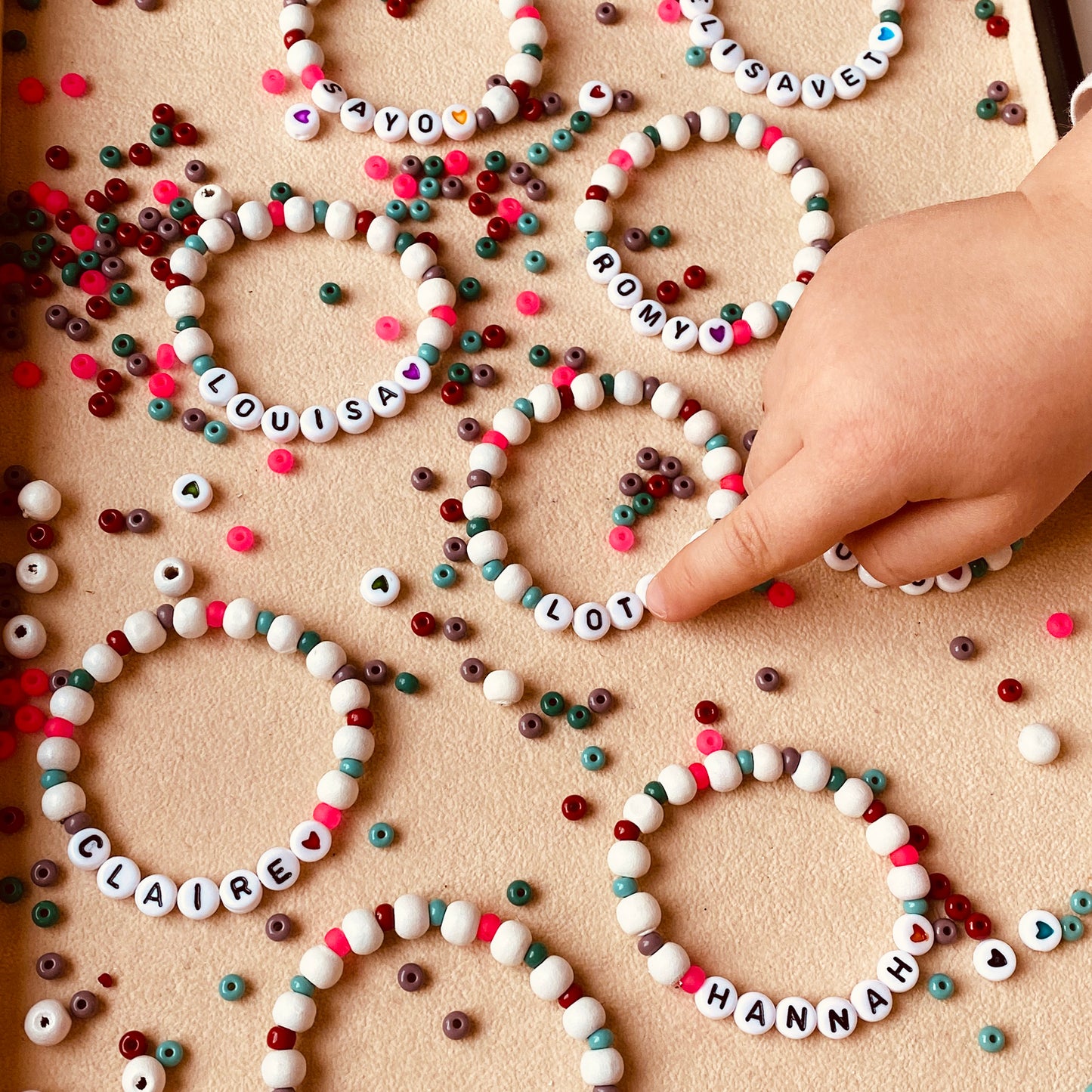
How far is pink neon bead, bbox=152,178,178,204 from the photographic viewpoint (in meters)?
0.82

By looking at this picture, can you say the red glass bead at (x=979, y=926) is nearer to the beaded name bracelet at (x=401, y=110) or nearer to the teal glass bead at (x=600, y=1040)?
the teal glass bead at (x=600, y=1040)

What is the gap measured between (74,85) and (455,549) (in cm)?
42

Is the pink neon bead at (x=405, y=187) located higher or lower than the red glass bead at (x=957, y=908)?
higher

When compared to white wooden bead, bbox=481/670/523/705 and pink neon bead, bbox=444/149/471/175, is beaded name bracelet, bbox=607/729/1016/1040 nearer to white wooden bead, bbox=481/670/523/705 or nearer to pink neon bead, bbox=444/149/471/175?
white wooden bead, bbox=481/670/523/705

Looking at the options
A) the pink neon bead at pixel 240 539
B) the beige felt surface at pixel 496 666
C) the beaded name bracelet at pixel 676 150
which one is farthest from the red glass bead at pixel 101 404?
the beaded name bracelet at pixel 676 150

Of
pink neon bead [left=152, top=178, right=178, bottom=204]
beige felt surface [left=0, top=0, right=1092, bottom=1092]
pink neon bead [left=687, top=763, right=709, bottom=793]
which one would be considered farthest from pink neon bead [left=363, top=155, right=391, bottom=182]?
pink neon bead [left=687, top=763, right=709, bottom=793]

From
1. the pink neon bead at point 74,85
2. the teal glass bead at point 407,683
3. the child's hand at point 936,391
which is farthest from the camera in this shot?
the pink neon bead at point 74,85

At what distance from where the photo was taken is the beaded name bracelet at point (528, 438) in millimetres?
753

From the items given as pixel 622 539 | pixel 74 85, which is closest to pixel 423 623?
pixel 622 539

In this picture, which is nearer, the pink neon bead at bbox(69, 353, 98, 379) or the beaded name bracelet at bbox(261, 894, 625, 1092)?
the beaded name bracelet at bbox(261, 894, 625, 1092)

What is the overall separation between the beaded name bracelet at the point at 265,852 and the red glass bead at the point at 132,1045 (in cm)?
6

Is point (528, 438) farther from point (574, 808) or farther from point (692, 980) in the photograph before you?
point (692, 980)

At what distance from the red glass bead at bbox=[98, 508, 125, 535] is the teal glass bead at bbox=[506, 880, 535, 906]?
32cm

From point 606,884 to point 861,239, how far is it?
40 cm
